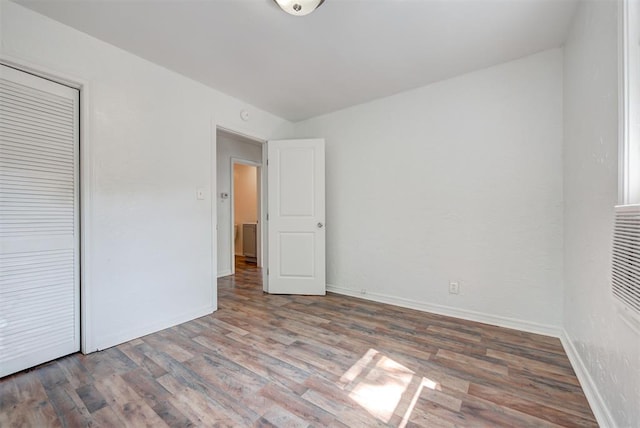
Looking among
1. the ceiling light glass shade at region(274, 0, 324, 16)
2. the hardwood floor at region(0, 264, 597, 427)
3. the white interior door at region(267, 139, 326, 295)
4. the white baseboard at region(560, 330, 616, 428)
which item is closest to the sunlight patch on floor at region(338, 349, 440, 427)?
the hardwood floor at region(0, 264, 597, 427)

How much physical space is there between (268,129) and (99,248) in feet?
7.61

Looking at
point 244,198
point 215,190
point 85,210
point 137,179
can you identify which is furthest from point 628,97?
point 244,198

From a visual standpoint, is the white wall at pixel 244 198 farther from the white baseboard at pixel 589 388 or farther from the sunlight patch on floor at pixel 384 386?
the white baseboard at pixel 589 388

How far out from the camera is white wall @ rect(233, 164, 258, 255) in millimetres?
6230

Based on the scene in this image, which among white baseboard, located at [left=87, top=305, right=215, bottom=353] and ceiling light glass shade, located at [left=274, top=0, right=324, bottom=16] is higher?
ceiling light glass shade, located at [left=274, top=0, right=324, bottom=16]

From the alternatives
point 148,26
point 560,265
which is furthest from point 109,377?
point 560,265

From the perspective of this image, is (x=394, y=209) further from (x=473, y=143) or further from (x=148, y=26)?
(x=148, y=26)

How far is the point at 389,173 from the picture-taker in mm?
3062

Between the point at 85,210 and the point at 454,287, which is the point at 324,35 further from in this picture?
the point at 454,287

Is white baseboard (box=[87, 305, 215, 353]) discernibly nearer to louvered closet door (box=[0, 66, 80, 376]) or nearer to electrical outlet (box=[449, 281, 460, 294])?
louvered closet door (box=[0, 66, 80, 376])

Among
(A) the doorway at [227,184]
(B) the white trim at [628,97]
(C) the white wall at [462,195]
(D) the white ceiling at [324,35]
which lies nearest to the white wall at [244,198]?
(A) the doorway at [227,184]

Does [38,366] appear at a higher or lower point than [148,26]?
lower

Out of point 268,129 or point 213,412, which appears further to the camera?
point 268,129

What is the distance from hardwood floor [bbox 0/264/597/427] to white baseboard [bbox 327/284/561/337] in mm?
93
